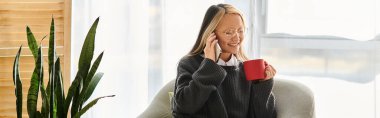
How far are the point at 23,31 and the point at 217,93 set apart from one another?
56.4 inches

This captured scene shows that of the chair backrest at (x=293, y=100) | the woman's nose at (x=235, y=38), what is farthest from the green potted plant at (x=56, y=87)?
the chair backrest at (x=293, y=100)

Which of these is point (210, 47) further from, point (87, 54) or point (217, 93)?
point (87, 54)

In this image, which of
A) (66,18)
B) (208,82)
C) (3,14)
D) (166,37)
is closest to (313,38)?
(166,37)

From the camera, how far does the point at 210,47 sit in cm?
231

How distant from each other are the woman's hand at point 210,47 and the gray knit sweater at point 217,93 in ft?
0.08

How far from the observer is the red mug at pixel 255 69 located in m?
2.29

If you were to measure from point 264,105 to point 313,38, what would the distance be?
83 cm

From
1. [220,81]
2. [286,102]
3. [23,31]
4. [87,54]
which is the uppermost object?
[23,31]

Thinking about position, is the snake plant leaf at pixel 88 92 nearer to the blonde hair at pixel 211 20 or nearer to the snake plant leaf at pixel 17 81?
the snake plant leaf at pixel 17 81

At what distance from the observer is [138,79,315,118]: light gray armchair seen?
8.03 feet

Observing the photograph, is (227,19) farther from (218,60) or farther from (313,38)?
(313,38)

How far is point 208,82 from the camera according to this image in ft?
7.45

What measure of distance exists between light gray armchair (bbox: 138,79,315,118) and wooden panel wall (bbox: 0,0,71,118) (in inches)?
33.6

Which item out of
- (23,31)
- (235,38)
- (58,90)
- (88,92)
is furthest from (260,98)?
(23,31)
